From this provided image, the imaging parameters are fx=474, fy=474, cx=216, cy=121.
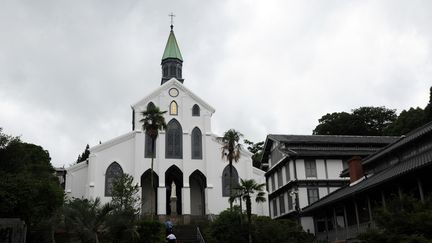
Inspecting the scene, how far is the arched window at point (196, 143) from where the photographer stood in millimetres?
50750

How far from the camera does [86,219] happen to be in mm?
27125

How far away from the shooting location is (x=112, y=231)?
2970 centimetres

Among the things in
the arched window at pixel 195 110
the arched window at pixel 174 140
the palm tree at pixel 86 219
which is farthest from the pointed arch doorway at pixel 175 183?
the palm tree at pixel 86 219

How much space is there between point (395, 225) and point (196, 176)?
118 ft

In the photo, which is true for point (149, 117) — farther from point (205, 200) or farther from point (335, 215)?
point (335, 215)

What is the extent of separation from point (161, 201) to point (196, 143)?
25.0 feet

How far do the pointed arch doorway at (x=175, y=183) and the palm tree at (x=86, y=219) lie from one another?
22.1m

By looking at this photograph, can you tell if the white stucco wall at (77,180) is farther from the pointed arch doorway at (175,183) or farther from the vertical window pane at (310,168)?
the vertical window pane at (310,168)

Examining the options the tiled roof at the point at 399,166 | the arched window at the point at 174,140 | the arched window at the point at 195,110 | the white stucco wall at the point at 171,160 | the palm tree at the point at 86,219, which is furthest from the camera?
the arched window at the point at 195,110

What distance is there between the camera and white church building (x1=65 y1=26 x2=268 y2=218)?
1884 inches

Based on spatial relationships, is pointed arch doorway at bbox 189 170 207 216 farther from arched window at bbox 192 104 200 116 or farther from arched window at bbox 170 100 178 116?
arched window at bbox 170 100 178 116

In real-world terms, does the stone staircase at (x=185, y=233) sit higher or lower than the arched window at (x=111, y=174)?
lower

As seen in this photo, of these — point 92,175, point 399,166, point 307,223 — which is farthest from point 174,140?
point 399,166

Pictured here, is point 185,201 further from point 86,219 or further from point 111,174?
point 86,219
